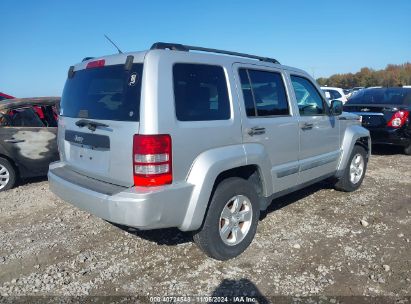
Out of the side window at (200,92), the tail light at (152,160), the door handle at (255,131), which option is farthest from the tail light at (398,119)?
the tail light at (152,160)

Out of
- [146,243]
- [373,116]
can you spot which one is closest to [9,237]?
[146,243]

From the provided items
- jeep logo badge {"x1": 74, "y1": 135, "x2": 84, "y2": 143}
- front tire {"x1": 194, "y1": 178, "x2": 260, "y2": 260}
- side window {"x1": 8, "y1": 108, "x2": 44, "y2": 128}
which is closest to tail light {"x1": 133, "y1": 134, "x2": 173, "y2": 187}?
front tire {"x1": 194, "y1": 178, "x2": 260, "y2": 260}

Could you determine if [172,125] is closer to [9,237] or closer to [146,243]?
[146,243]

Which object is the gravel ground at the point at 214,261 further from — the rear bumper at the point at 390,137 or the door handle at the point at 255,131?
the rear bumper at the point at 390,137

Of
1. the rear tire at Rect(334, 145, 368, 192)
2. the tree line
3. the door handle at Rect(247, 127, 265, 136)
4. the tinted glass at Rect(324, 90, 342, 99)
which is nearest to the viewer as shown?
the door handle at Rect(247, 127, 265, 136)

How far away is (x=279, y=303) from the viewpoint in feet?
9.53

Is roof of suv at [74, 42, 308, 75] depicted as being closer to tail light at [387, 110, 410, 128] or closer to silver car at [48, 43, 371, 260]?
silver car at [48, 43, 371, 260]

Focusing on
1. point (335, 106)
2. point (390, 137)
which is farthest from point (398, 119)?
point (335, 106)

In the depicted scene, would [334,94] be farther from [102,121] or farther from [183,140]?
[102,121]

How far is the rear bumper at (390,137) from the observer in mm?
8117

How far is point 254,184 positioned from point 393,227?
1.94 m

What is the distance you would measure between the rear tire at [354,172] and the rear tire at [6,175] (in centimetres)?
532

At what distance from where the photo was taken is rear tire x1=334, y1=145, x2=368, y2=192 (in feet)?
18.6

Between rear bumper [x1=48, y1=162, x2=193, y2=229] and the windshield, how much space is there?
23.6 feet
